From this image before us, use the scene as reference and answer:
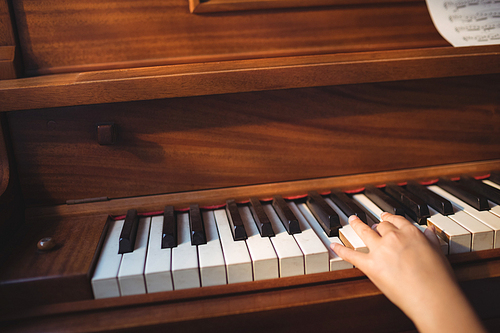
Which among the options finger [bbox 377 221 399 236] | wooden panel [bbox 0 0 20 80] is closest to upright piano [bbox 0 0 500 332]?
wooden panel [bbox 0 0 20 80]

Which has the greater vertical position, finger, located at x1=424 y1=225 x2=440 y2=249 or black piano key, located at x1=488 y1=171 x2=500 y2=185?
black piano key, located at x1=488 y1=171 x2=500 y2=185

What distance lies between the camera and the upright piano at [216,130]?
84cm

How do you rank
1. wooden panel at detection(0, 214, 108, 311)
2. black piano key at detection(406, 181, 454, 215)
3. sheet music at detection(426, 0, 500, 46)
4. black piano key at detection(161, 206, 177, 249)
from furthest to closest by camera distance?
1. sheet music at detection(426, 0, 500, 46)
2. black piano key at detection(406, 181, 454, 215)
3. black piano key at detection(161, 206, 177, 249)
4. wooden panel at detection(0, 214, 108, 311)

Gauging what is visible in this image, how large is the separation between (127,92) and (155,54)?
230 mm

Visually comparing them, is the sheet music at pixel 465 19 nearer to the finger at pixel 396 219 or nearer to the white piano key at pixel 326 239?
the finger at pixel 396 219

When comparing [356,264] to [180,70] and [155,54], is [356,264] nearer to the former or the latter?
[180,70]

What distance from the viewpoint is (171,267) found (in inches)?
32.8

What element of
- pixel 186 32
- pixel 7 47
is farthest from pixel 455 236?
pixel 7 47

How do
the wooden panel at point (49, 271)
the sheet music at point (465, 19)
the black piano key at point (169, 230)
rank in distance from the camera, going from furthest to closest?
the sheet music at point (465, 19) < the black piano key at point (169, 230) < the wooden panel at point (49, 271)

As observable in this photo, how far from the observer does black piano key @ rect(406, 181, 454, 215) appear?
102 centimetres

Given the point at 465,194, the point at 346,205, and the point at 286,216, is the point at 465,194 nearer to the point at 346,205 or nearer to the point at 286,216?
the point at 346,205

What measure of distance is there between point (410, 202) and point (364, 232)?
0.25 m

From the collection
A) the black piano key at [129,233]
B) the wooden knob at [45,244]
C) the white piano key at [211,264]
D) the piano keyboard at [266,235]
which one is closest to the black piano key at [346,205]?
the piano keyboard at [266,235]

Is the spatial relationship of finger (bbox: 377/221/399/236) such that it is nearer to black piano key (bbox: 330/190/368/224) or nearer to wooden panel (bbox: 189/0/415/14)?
black piano key (bbox: 330/190/368/224)
